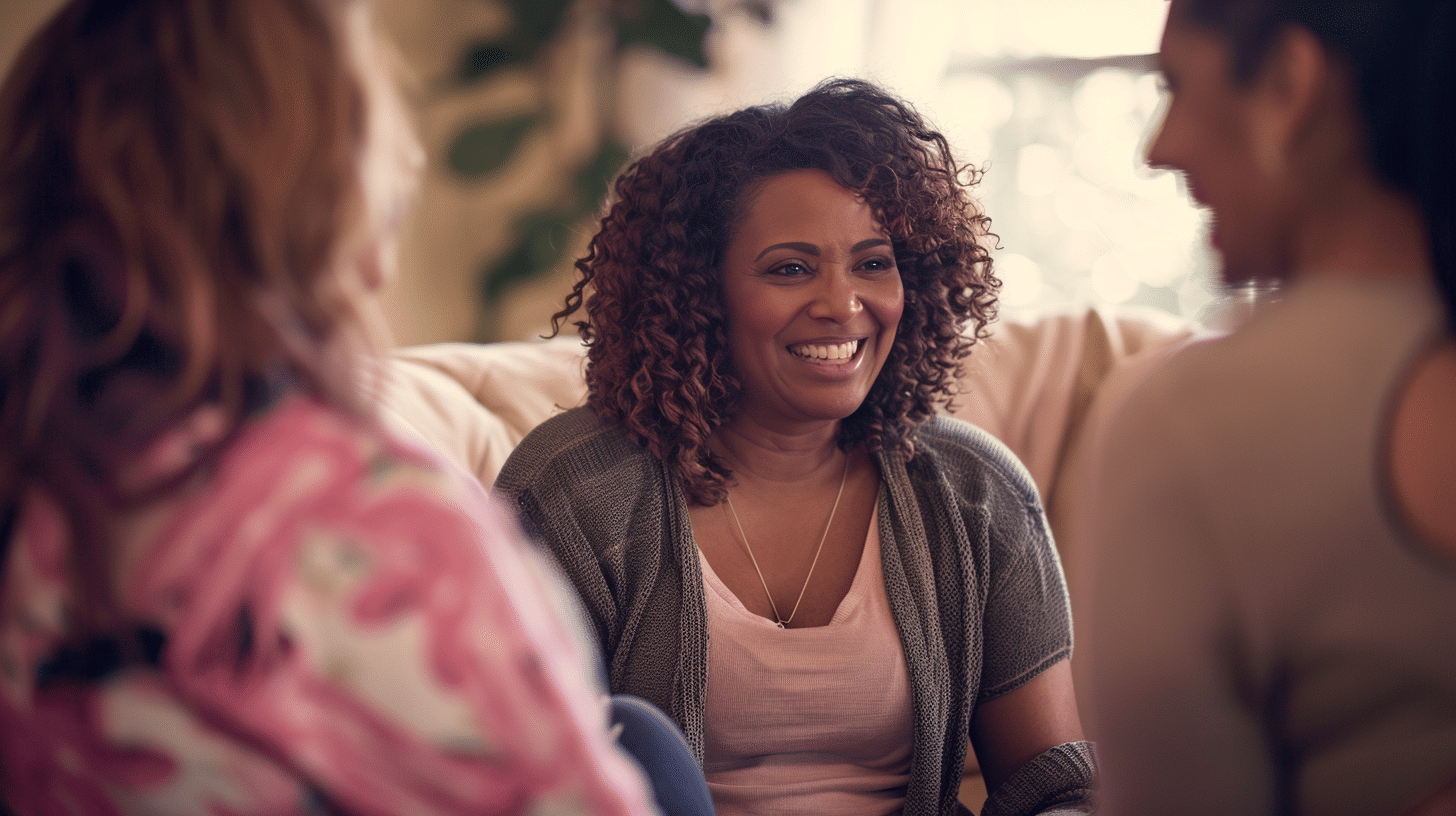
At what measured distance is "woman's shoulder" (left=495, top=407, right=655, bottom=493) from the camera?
49.9 inches

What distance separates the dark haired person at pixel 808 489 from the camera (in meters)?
1.20

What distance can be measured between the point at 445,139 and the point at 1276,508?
6.89 ft

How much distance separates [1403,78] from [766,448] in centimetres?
95

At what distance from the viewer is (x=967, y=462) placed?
1.36m

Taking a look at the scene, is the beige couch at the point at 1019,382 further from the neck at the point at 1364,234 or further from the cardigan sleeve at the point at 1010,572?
the neck at the point at 1364,234

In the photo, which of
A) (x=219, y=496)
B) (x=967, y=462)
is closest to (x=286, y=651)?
(x=219, y=496)

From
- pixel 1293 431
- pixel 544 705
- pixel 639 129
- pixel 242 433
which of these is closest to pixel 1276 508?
pixel 1293 431

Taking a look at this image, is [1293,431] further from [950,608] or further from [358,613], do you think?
[950,608]

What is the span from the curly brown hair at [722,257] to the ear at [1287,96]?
2.43 feet

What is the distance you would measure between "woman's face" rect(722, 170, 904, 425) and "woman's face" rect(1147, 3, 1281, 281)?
2.27 ft

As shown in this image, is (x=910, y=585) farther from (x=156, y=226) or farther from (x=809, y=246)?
(x=156, y=226)

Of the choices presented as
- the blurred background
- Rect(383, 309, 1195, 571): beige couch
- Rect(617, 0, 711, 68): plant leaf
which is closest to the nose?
Rect(383, 309, 1195, 571): beige couch

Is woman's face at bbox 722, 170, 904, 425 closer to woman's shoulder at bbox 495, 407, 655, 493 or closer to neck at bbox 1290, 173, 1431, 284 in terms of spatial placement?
woman's shoulder at bbox 495, 407, 655, 493

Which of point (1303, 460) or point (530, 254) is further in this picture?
point (530, 254)
